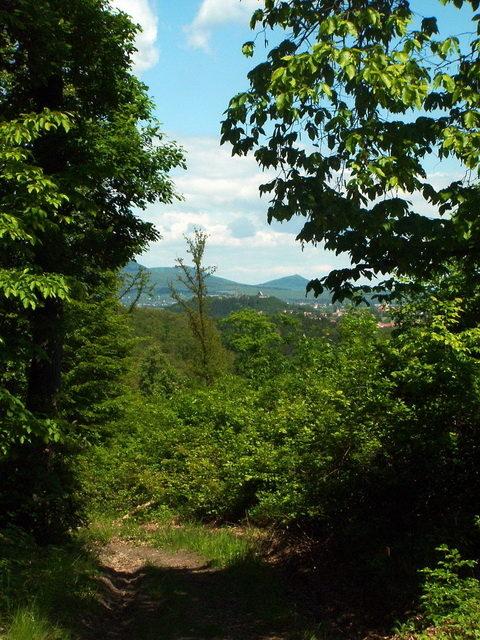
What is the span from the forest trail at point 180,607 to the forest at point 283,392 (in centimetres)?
5

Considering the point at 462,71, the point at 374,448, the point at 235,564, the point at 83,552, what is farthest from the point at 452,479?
Result: the point at 83,552

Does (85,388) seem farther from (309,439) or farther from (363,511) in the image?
(363,511)

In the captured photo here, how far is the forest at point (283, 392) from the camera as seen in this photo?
504cm

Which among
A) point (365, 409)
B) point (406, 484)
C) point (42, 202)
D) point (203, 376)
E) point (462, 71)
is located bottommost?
point (203, 376)

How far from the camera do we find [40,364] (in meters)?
10.3

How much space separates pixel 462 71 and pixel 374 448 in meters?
4.90

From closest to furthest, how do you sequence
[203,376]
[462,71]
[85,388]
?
[462,71], [85,388], [203,376]

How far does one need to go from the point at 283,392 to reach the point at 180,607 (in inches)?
310

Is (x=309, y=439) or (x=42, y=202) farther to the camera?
(x=309, y=439)

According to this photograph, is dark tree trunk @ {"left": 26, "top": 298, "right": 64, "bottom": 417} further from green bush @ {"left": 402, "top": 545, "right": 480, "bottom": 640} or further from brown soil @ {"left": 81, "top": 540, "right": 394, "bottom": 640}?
green bush @ {"left": 402, "top": 545, "right": 480, "bottom": 640}

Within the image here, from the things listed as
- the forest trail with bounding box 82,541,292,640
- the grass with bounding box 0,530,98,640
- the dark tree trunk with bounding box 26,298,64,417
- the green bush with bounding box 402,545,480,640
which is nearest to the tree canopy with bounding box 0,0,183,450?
the dark tree trunk with bounding box 26,298,64,417

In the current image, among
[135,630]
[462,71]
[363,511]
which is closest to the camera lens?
[462,71]

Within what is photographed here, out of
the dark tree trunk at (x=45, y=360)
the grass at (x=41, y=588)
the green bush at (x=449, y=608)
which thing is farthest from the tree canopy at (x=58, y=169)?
the green bush at (x=449, y=608)

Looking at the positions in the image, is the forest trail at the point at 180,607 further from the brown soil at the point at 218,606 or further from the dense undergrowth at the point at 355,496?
the dense undergrowth at the point at 355,496
